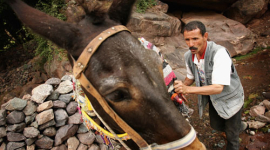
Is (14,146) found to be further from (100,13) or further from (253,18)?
(253,18)

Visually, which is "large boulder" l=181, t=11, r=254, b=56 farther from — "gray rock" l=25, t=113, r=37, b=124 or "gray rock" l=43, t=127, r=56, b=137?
"gray rock" l=25, t=113, r=37, b=124

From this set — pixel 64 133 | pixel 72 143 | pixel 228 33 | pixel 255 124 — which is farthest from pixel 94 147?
pixel 228 33

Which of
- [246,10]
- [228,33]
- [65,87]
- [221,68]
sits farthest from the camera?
[246,10]

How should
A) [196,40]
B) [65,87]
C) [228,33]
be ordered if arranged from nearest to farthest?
[196,40], [65,87], [228,33]

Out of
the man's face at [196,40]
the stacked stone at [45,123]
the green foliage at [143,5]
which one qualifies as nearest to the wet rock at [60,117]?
the stacked stone at [45,123]

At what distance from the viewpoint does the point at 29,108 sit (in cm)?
343

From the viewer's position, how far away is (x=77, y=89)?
2.18 meters

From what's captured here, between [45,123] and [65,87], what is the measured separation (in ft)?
2.79

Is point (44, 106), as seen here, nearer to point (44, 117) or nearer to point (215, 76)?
point (44, 117)

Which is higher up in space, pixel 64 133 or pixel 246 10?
pixel 246 10

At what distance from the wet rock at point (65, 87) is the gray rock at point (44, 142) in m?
0.99

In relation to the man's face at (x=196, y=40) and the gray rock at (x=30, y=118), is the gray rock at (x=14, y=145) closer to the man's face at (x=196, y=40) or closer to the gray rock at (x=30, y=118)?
the gray rock at (x=30, y=118)

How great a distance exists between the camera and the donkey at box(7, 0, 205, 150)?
1.30 meters

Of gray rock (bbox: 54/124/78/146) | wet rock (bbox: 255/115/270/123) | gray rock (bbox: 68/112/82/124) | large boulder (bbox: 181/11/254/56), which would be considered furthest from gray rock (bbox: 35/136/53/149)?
large boulder (bbox: 181/11/254/56)
